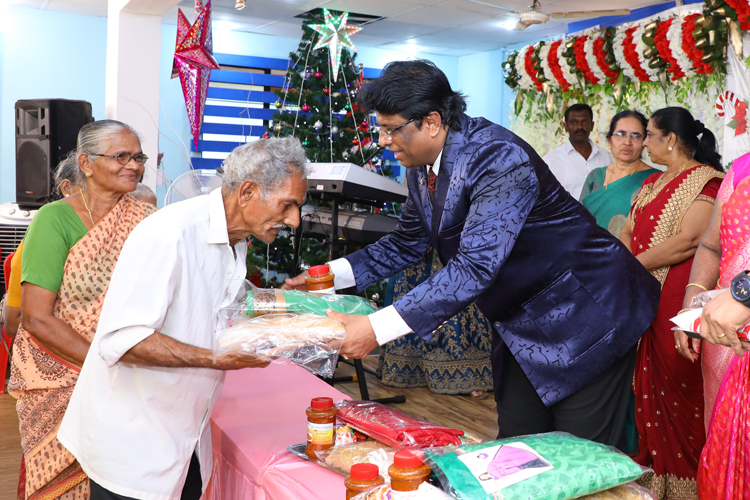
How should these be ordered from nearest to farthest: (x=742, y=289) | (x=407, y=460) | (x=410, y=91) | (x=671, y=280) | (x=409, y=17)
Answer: (x=407, y=460), (x=742, y=289), (x=410, y=91), (x=671, y=280), (x=409, y=17)

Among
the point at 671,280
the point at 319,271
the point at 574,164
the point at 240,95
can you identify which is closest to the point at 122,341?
the point at 319,271

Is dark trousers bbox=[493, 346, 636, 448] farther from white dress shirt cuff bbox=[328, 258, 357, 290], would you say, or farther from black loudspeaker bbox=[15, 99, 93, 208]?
black loudspeaker bbox=[15, 99, 93, 208]

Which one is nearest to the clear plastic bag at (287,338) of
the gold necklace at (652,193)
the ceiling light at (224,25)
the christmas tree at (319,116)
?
the gold necklace at (652,193)

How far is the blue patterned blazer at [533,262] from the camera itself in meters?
1.41

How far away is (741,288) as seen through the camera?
1.19 meters

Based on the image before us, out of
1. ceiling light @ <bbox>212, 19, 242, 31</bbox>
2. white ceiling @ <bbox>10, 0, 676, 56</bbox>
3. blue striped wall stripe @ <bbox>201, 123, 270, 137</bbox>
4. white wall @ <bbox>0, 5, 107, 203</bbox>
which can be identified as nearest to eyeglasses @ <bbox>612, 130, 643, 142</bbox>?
white ceiling @ <bbox>10, 0, 676, 56</bbox>

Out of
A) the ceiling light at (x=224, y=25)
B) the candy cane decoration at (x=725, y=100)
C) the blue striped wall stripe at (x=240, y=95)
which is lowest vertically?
the blue striped wall stripe at (x=240, y=95)

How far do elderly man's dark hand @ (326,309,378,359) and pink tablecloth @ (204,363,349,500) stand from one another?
0.24m

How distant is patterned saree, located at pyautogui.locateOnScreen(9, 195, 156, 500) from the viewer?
1.75 m

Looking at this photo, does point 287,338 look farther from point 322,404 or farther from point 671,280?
point 671,280

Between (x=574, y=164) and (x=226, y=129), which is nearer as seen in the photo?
(x=574, y=164)

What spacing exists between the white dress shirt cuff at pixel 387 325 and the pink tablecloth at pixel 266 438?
289mm

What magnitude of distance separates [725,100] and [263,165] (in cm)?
394

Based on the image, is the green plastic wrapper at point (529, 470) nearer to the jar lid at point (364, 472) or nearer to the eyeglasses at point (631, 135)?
the jar lid at point (364, 472)
